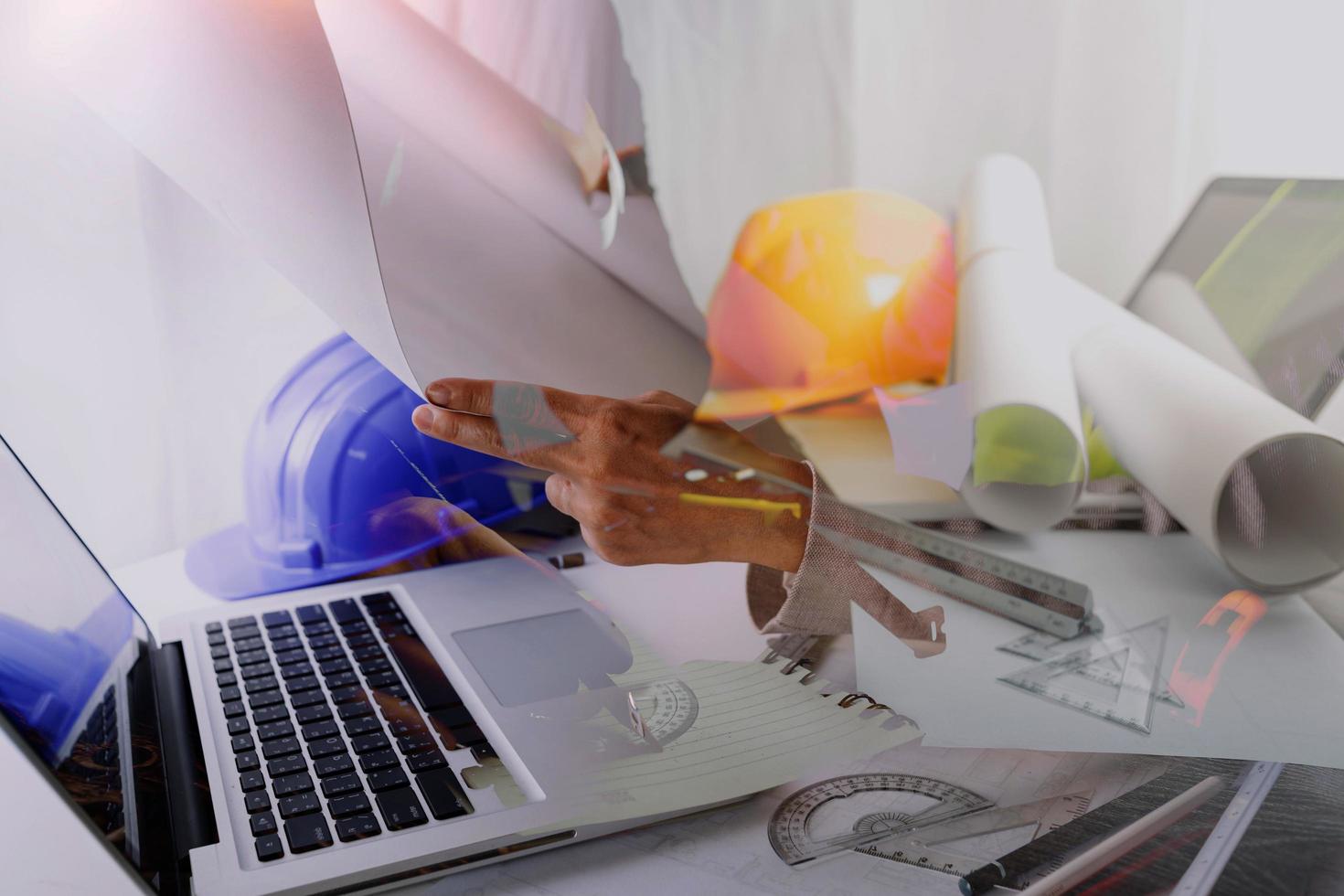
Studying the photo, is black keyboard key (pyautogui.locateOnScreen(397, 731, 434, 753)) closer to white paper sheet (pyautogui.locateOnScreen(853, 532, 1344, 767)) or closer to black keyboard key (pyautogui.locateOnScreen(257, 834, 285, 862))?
black keyboard key (pyautogui.locateOnScreen(257, 834, 285, 862))

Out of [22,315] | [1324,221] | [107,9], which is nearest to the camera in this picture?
[1324,221]

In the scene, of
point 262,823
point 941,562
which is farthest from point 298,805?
point 941,562

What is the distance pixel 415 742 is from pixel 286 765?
0.14ft

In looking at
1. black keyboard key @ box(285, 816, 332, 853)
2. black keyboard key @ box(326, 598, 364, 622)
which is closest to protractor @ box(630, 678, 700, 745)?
black keyboard key @ box(285, 816, 332, 853)

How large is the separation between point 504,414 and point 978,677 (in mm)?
135

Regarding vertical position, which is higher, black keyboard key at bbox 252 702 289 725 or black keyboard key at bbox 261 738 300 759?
black keyboard key at bbox 252 702 289 725

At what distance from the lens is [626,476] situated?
0.78 ft

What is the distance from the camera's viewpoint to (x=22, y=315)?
625mm

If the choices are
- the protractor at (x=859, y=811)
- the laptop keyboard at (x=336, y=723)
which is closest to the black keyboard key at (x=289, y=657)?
the laptop keyboard at (x=336, y=723)

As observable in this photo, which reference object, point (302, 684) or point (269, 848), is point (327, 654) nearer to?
point (302, 684)

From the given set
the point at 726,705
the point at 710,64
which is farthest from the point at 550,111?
the point at 726,705

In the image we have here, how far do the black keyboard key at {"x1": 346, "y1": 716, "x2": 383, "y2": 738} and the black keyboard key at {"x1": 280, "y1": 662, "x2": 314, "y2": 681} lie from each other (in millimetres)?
51

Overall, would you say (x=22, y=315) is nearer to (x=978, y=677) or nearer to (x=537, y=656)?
(x=537, y=656)

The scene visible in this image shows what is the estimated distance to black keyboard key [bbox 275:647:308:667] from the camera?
406 mm
